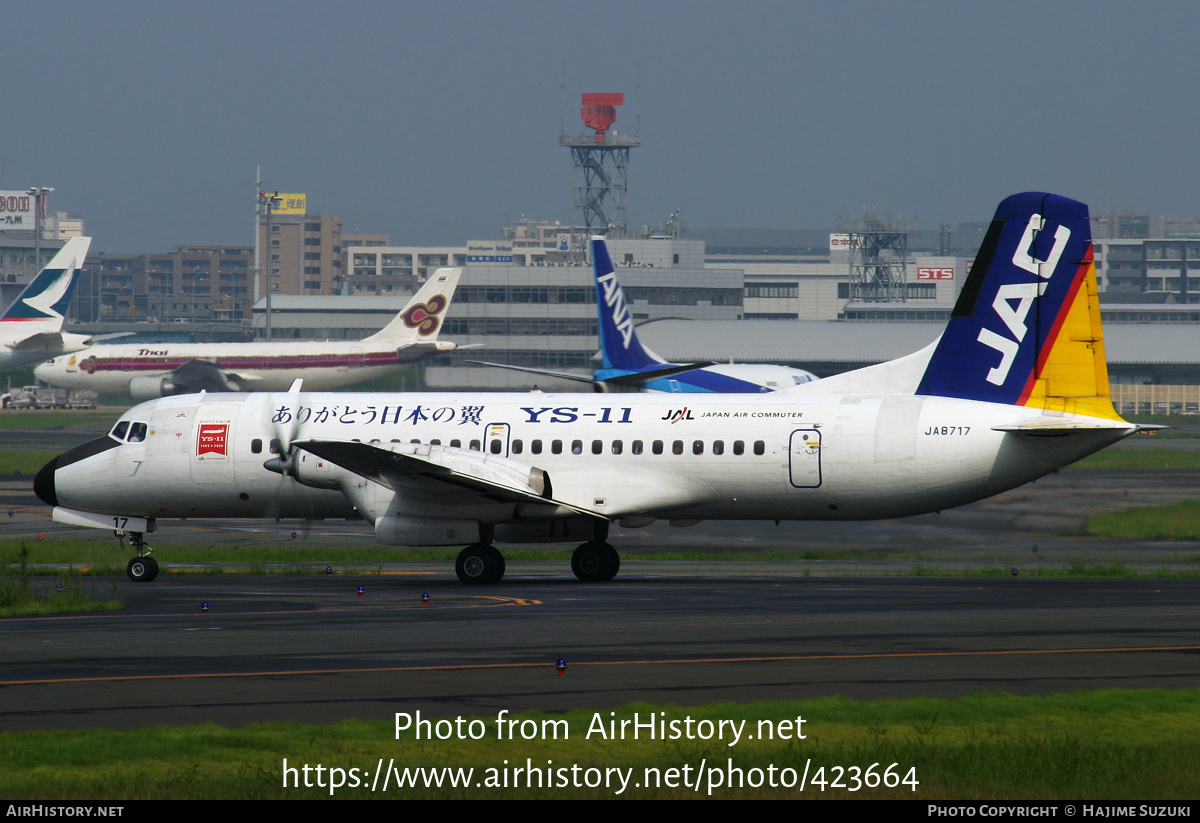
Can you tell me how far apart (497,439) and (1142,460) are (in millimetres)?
38499

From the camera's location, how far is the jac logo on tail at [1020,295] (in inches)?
1073

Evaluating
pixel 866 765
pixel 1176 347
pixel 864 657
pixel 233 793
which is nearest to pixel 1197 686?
pixel 864 657

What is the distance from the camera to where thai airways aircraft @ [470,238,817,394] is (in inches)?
2041

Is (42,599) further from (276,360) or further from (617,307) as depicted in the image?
(276,360)

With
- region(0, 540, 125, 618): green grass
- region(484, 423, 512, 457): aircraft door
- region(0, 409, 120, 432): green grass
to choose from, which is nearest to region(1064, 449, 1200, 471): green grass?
region(484, 423, 512, 457): aircraft door

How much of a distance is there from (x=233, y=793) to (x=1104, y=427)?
20377 millimetres

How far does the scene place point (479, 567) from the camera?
2775 cm

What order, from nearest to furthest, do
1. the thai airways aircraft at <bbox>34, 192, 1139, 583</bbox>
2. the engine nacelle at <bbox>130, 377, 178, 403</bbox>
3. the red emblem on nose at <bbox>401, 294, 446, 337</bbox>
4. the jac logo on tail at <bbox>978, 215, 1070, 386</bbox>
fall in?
1. the thai airways aircraft at <bbox>34, 192, 1139, 583</bbox>
2. the jac logo on tail at <bbox>978, 215, 1070, 386</bbox>
3. the engine nacelle at <bbox>130, 377, 178, 403</bbox>
4. the red emblem on nose at <bbox>401, 294, 446, 337</bbox>

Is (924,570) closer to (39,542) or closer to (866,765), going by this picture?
(866,765)

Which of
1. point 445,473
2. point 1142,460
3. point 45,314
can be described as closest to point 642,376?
point 1142,460

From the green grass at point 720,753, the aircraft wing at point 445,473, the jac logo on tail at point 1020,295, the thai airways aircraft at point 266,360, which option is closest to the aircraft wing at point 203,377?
the thai airways aircraft at point 266,360

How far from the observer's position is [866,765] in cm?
1174

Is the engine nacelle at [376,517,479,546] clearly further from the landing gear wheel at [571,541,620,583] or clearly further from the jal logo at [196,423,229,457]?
the jal logo at [196,423,229,457]

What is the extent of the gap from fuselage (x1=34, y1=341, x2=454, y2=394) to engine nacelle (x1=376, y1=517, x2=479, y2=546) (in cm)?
6374
